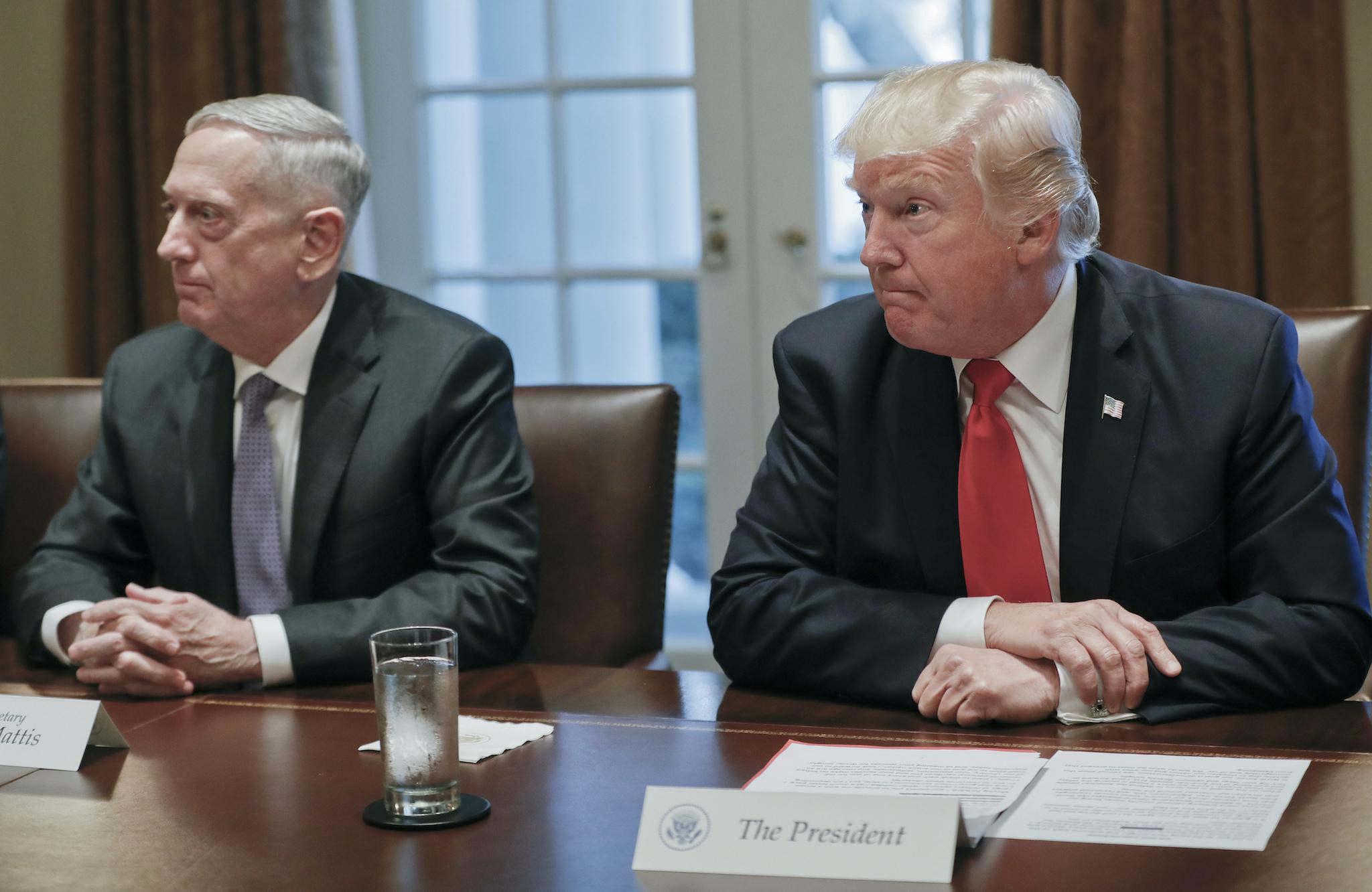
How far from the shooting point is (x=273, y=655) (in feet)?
5.93

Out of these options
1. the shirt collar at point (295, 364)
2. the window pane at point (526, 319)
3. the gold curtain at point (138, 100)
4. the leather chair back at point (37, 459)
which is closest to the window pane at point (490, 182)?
the window pane at point (526, 319)

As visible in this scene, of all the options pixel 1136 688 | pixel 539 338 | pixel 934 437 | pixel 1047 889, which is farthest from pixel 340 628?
pixel 539 338

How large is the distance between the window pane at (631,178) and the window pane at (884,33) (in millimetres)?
378

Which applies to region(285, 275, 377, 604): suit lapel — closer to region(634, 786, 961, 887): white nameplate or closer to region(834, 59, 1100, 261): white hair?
region(834, 59, 1100, 261): white hair

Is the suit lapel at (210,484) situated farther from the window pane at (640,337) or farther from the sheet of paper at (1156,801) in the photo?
the window pane at (640,337)

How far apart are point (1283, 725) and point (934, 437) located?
0.53 metres

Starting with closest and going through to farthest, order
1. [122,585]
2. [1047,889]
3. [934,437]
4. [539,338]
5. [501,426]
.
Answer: [1047,889], [934,437], [501,426], [122,585], [539,338]

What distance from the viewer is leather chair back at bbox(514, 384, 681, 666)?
216 centimetres

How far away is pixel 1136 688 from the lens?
145cm

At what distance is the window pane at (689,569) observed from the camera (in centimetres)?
367

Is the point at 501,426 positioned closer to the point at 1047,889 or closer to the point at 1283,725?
the point at 1283,725

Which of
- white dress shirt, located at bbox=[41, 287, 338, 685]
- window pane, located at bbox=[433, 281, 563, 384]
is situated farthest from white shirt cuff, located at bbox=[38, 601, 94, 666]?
window pane, located at bbox=[433, 281, 563, 384]

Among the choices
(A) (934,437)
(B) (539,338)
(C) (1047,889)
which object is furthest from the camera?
(B) (539,338)

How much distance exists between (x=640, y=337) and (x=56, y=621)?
1.87 m
